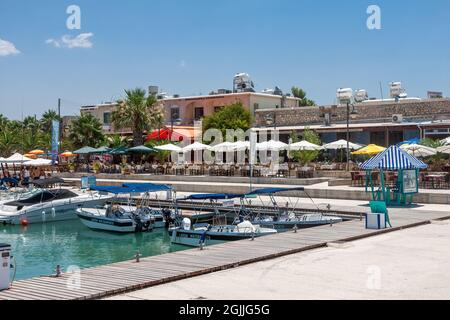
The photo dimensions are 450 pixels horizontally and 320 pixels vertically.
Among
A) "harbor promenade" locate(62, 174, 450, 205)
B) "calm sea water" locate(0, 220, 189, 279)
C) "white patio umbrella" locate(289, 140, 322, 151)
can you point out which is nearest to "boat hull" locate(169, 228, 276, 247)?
"calm sea water" locate(0, 220, 189, 279)

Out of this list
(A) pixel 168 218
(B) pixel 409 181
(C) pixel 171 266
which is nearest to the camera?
(C) pixel 171 266

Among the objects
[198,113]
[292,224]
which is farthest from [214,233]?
[198,113]

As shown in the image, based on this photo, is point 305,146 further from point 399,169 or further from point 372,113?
point 399,169

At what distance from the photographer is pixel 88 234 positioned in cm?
2722

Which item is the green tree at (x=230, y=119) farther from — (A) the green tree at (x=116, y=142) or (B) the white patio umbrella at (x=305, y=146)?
(B) the white patio umbrella at (x=305, y=146)

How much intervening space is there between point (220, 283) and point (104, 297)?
2.38 meters

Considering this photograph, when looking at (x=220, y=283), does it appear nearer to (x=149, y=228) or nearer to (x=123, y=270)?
(x=123, y=270)

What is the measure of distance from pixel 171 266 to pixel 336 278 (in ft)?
12.1

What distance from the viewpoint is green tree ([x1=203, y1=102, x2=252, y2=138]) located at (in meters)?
58.1

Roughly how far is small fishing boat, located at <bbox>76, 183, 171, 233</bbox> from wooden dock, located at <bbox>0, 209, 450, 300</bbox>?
9.03 meters

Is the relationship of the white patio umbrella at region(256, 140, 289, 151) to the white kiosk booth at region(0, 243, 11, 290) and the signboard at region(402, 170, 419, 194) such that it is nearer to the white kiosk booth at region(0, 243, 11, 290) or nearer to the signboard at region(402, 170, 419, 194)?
the signboard at region(402, 170, 419, 194)

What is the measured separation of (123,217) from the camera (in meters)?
27.3

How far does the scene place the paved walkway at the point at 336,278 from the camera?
36.4 ft

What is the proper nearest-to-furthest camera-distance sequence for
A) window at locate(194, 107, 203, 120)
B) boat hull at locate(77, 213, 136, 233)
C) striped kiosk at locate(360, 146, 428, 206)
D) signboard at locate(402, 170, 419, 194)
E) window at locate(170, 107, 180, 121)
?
boat hull at locate(77, 213, 136, 233) → striped kiosk at locate(360, 146, 428, 206) → signboard at locate(402, 170, 419, 194) → window at locate(194, 107, 203, 120) → window at locate(170, 107, 180, 121)
